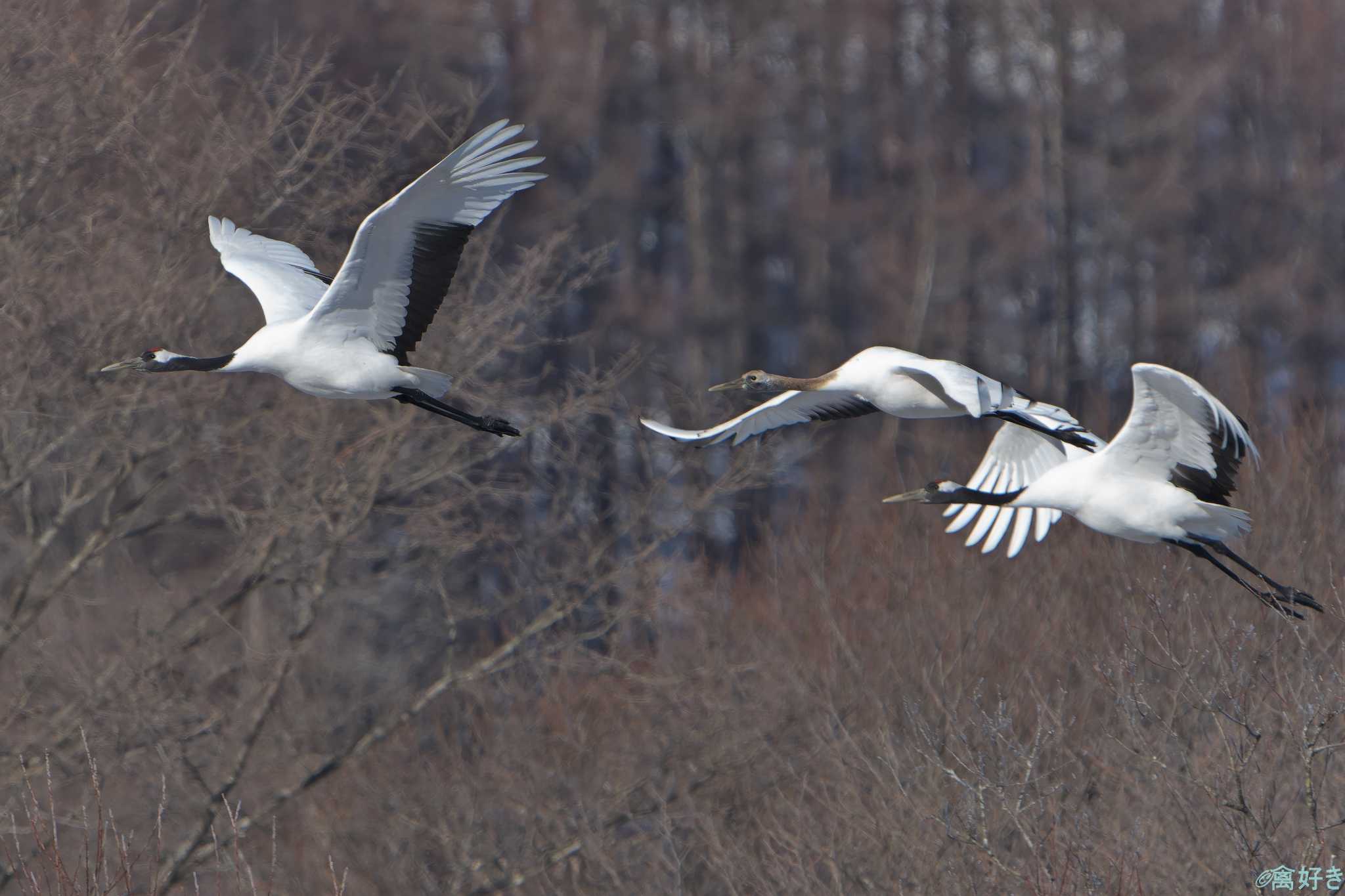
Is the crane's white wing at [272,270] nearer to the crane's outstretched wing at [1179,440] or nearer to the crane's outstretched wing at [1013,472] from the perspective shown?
the crane's outstretched wing at [1013,472]

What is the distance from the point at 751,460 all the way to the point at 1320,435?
692cm

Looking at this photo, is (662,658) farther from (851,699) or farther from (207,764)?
(207,764)

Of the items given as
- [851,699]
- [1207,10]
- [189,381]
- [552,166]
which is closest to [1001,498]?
[851,699]

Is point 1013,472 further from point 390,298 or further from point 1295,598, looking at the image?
point 390,298

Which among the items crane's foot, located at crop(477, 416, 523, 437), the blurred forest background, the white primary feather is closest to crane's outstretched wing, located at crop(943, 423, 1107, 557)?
the blurred forest background

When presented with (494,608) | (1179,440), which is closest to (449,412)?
(1179,440)

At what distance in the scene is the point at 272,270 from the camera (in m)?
14.7

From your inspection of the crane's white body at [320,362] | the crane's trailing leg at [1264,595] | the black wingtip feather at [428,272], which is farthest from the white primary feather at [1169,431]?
the crane's white body at [320,362]

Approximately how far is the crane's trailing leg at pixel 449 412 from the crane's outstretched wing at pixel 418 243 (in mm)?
226

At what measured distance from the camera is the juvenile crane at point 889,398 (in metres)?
12.9

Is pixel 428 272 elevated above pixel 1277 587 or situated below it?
above

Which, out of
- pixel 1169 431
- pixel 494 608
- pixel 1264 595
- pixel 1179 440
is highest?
pixel 1169 431

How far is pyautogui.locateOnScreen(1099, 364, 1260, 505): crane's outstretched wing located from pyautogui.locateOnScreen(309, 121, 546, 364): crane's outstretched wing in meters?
3.85

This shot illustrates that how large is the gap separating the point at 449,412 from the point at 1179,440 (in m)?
4.61
